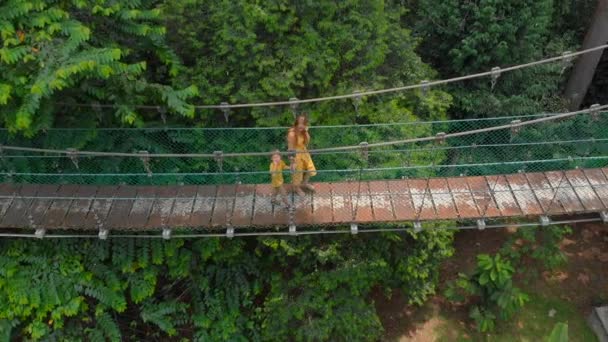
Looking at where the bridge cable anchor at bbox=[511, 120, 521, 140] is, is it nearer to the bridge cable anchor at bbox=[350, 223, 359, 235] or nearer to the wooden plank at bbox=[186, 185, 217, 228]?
the bridge cable anchor at bbox=[350, 223, 359, 235]

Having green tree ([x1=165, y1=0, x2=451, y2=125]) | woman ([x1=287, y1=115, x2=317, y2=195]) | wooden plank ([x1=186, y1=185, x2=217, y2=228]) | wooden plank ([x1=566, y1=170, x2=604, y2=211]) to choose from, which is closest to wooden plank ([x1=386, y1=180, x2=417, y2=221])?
woman ([x1=287, y1=115, x2=317, y2=195])

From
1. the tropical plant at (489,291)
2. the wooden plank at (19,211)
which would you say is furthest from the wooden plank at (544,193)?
the wooden plank at (19,211)

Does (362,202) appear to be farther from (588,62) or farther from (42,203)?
(588,62)

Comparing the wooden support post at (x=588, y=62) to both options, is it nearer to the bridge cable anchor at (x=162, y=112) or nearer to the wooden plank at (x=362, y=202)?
the wooden plank at (x=362, y=202)

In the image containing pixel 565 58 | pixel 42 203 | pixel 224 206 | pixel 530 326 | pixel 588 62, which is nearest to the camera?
pixel 224 206

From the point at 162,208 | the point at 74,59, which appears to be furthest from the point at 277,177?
the point at 74,59

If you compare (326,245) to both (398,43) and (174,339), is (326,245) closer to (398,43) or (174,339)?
(174,339)
